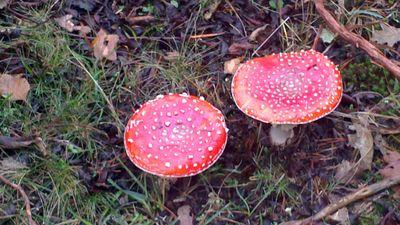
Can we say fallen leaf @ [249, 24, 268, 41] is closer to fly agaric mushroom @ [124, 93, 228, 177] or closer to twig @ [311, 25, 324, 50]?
twig @ [311, 25, 324, 50]

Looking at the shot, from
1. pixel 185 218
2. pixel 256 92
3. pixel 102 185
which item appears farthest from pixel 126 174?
pixel 256 92

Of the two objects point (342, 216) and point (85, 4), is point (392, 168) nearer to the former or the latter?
point (342, 216)

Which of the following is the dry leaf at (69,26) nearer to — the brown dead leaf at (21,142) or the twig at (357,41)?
the brown dead leaf at (21,142)

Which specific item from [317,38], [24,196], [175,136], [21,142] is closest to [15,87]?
[21,142]

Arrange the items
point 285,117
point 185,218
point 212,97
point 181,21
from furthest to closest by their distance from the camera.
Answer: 1. point 181,21
2. point 212,97
3. point 185,218
4. point 285,117

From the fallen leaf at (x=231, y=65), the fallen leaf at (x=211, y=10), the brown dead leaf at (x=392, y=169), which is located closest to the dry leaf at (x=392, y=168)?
the brown dead leaf at (x=392, y=169)

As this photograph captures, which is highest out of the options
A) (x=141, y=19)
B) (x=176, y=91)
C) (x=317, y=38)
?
(x=317, y=38)

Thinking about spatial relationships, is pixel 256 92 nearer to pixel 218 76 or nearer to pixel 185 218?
pixel 218 76
